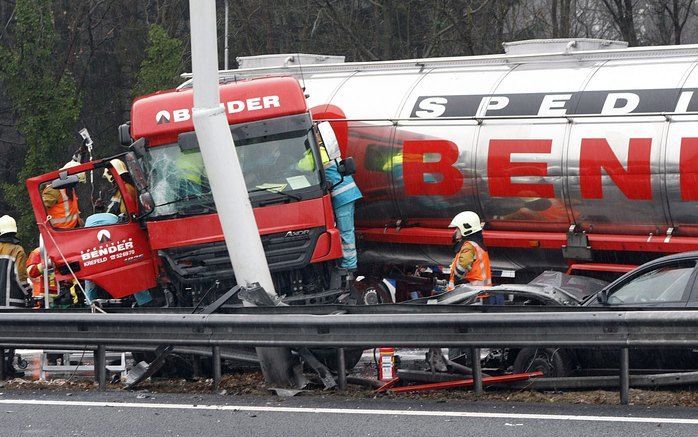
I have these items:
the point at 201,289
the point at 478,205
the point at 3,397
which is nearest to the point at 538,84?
the point at 478,205

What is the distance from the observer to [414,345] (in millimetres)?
8656

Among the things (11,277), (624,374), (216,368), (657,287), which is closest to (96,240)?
(11,277)

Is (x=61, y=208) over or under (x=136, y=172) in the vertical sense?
under

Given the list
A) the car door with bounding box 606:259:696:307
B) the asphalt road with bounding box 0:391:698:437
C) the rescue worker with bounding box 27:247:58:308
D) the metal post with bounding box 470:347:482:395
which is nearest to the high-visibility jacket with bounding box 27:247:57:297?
the rescue worker with bounding box 27:247:58:308

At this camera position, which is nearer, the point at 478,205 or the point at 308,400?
the point at 308,400

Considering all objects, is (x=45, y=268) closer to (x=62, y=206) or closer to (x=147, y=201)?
(x=62, y=206)

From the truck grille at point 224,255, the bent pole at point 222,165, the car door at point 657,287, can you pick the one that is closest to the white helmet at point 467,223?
the truck grille at point 224,255

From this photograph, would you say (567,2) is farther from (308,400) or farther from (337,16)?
(308,400)

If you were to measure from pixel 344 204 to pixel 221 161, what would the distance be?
342 cm

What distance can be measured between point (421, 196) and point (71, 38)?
21.8m

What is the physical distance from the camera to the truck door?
1236 cm

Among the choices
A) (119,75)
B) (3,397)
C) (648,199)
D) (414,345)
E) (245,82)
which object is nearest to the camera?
(414,345)

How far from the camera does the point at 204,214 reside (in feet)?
41.3

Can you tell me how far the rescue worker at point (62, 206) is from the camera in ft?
42.2
